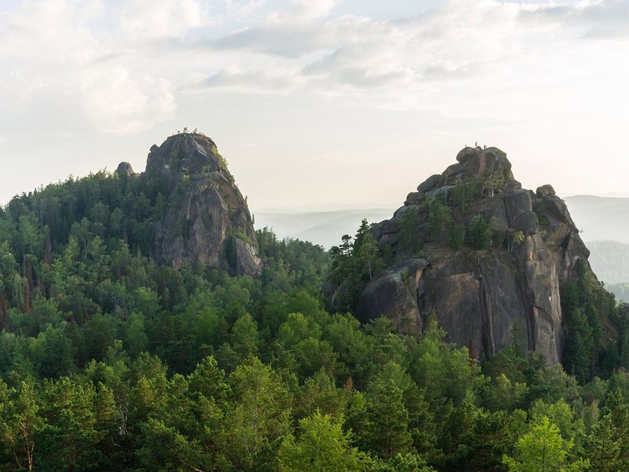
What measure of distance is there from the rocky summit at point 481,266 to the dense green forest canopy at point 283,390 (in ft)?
13.5

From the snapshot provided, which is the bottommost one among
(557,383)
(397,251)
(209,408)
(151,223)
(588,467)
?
(557,383)

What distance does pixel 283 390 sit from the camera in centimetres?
4816

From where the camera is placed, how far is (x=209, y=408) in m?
42.0

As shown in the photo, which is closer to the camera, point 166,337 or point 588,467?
point 588,467

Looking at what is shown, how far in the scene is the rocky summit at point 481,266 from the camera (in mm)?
97562

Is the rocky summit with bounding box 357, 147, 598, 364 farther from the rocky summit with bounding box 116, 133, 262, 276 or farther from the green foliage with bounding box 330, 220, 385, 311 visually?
the rocky summit with bounding box 116, 133, 262, 276

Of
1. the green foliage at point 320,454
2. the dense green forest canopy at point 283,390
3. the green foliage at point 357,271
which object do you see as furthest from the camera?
the green foliage at point 357,271

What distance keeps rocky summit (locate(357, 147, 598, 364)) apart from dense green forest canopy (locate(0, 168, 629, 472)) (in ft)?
13.5

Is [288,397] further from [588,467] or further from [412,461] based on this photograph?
[588,467]

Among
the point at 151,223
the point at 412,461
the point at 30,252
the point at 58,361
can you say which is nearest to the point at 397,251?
the point at 58,361

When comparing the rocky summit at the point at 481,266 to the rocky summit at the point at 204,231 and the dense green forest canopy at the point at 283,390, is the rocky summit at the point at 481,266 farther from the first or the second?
the rocky summit at the point at 204,231

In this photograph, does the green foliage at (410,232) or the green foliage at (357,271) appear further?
the green foliage at (410,232)

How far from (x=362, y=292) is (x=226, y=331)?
24121 millimetres

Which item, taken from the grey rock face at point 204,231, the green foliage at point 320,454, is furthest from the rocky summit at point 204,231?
the green foliage at point 320,454
